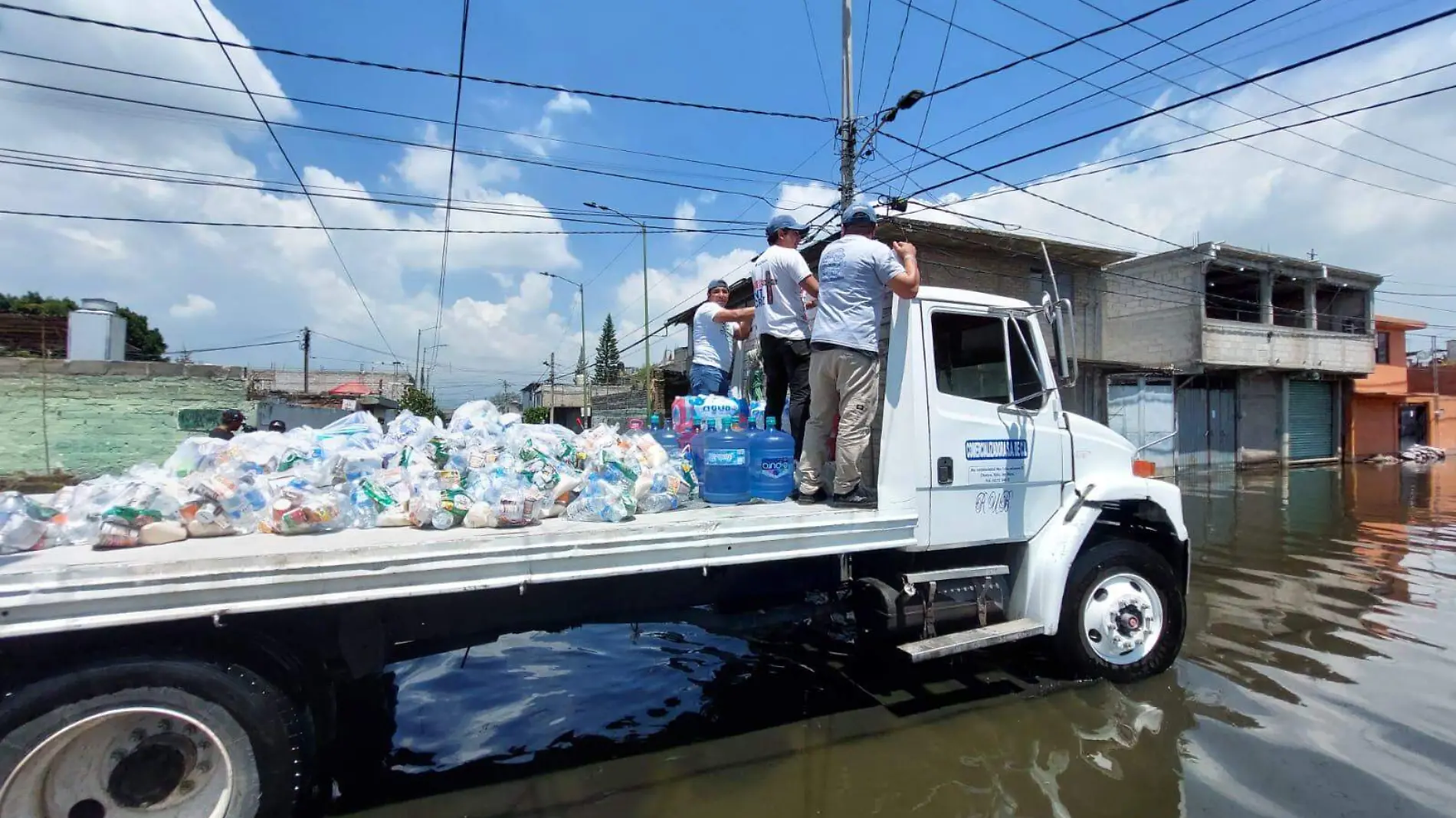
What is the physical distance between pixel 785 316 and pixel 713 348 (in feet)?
3.64

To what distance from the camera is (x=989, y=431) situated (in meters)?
3.99

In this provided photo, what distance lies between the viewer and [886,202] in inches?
476

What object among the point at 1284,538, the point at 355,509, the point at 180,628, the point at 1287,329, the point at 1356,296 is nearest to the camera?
the point at 180,628

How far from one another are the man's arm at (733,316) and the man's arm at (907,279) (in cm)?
164

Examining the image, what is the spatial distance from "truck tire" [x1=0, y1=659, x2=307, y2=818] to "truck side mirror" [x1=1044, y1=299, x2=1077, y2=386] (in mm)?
4122

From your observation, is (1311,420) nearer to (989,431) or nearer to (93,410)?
(989,431)

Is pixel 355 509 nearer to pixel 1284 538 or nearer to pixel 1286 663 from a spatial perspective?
pixel 1286 663

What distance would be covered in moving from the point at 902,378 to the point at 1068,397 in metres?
17.3

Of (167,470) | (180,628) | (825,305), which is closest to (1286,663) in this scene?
(825,305)

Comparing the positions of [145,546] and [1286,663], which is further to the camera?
[1286,663]

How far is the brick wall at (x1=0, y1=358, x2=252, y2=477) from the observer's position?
1275 cm

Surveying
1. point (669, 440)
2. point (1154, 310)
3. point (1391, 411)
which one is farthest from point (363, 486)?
point (1391, 411)

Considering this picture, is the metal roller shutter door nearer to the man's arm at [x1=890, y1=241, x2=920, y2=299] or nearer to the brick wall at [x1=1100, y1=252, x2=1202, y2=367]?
the brick wall at [x1=1100, y1=252, x2=1202, y2=367]

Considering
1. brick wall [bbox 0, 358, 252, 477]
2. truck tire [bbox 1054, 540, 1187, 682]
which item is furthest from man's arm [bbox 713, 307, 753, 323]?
brick wall [bbox 0, 358, 252, 477]
